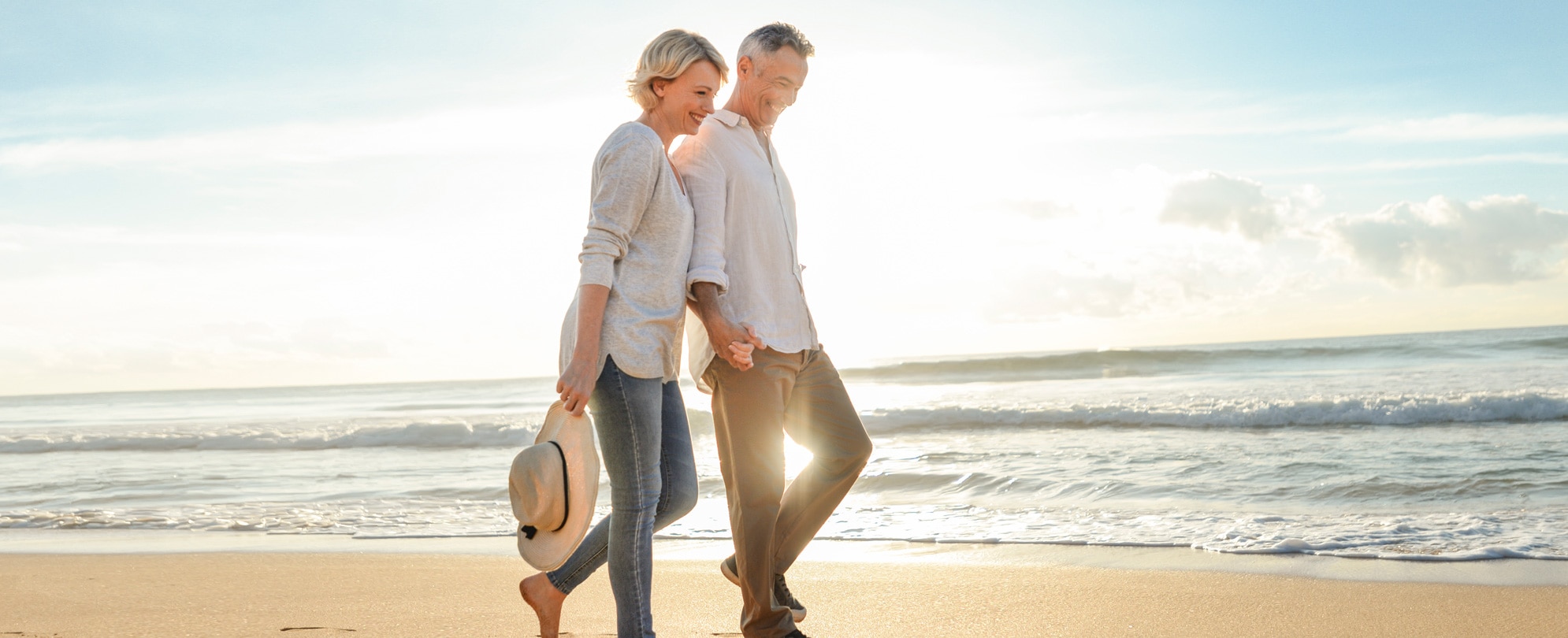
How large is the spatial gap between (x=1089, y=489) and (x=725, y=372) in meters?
4.02

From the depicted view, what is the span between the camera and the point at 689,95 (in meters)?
2.09

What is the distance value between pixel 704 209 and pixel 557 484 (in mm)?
644

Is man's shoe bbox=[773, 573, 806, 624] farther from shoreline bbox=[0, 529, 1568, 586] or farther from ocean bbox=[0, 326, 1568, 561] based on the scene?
ocean bbox=[0, 326, 1568, 561]

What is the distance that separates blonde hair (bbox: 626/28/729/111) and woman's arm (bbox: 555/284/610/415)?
0.45 metres

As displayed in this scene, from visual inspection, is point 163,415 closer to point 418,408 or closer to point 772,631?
point 418,408

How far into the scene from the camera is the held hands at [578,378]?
1.89 meters

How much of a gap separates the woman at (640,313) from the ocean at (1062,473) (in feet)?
8.40

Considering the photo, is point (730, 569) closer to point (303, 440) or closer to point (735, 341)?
point (735, 341)

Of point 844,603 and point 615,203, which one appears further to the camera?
point 844,603

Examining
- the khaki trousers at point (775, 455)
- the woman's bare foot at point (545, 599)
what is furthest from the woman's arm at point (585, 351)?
the woman's bare foot at point (545, 599)

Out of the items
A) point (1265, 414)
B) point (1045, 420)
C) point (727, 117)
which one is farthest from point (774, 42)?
point (1265, 414)

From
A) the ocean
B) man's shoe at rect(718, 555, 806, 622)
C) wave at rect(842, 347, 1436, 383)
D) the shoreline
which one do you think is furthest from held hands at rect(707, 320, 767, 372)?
wave at rect(842, 347, 1436, 383)

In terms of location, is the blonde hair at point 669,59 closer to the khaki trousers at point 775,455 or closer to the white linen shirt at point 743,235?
the white linen shirt at point 743,235

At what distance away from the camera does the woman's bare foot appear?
→ 7.32 feet
